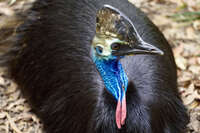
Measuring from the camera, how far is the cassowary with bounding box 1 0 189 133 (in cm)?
213

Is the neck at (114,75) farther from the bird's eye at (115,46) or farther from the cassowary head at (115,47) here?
the bird's eye at (115,46)

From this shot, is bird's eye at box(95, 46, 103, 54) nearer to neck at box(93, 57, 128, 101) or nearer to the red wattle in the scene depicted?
neck at box(93, 57, 128, 101)

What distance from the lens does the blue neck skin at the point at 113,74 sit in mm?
2170

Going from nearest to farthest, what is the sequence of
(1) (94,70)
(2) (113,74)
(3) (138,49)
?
(3) (138,49) → (2) (113,74) → (1) (94,70)

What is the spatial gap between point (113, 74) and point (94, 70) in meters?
0.45

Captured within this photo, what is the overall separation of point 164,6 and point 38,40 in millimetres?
2008

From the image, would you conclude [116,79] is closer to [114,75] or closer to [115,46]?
[114,75]

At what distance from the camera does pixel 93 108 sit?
8.14 feet

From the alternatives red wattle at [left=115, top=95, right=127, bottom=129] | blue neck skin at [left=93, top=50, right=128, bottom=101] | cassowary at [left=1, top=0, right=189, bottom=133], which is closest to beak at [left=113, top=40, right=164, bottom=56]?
cassowary at [left=1, top=0, right=189, bottom=133]

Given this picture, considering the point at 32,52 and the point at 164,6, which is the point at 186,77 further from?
the point at 32,52

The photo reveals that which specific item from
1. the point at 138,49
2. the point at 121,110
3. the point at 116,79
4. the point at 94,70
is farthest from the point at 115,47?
the point at 94,70

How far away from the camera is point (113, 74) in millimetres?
2201

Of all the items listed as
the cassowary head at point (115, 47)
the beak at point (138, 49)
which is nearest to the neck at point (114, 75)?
the cassowary head at point (115, 47)

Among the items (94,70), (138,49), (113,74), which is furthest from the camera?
(94,70)
